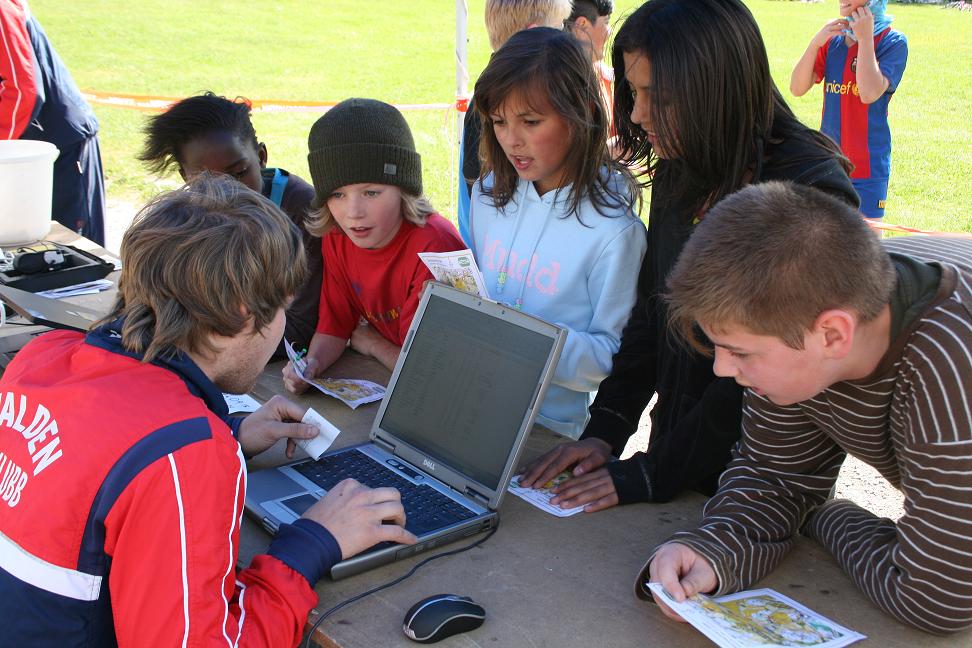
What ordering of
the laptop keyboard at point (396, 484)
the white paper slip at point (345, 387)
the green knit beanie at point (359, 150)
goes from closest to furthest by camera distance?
1. the laptop keyboard at point (396, 484)
2. the white paper slip at point (345, 387)
3. the green knit beanie at point (359, 150)

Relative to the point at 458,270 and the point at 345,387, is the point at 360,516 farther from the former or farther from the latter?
the point at 345,387

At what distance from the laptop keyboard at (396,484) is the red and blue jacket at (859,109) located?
13.6 feet

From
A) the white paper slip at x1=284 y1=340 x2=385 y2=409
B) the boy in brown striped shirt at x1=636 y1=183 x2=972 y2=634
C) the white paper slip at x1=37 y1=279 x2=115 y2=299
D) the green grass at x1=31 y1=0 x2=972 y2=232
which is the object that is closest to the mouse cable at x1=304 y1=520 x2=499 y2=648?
the boy in brown striped shirt at x1=636 y1=183 x2=972 y2=634

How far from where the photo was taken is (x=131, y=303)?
5.09 feet

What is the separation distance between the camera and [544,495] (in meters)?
1.91

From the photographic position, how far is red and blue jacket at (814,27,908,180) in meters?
5.09

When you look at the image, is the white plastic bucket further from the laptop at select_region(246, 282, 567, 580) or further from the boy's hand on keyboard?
the boy's hand on keyboard

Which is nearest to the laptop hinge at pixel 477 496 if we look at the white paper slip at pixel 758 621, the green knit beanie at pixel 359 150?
the white paper slip at pixel 758 621

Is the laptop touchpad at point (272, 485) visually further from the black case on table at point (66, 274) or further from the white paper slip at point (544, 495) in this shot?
the black case on table at point (66, 274)

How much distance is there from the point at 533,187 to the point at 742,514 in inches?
45.2

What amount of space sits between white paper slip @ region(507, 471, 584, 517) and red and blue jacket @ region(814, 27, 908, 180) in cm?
393

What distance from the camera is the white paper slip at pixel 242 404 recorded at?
235 cm

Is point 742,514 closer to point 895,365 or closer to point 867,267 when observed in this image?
point 895,365

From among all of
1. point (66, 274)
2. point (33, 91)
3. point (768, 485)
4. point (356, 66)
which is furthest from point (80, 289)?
point (356, 66)
